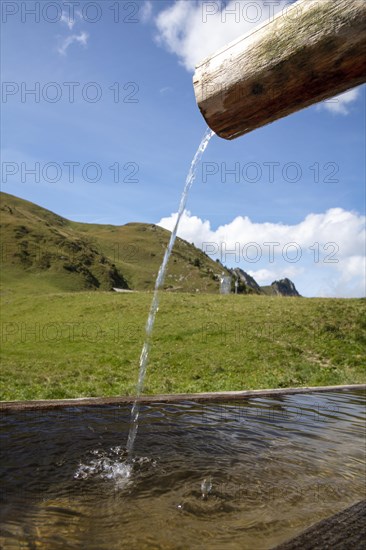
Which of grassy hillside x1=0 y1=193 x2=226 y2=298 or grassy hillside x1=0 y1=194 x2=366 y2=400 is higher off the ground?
grassy hillside x1=0 y1=193 x2=226 y2=298

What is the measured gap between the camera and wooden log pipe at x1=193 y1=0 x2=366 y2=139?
1921mm

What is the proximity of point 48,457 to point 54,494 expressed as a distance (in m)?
1.26

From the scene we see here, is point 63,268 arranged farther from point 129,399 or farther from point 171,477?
point 171,477

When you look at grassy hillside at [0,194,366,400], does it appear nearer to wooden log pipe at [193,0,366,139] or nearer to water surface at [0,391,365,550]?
water surface at [0,391,365,550]

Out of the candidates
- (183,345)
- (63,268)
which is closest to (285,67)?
(183,345)

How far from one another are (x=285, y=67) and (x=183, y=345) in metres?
21.9

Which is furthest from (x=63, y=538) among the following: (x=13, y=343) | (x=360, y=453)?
(x=13, y=343)

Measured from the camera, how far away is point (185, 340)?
80.1 ft

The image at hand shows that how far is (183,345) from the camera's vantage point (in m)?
23.4

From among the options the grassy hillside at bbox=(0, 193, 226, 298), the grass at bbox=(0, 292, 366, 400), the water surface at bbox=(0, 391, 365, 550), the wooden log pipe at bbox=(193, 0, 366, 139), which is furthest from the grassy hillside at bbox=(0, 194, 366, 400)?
the grassy hillside at bbox=(0, 193, 226, 298)

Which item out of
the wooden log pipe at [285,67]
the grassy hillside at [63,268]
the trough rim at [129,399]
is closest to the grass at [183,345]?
the trough rim at [129,399]

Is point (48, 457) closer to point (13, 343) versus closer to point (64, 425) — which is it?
point (64, 425)

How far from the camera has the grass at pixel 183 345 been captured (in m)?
15.4

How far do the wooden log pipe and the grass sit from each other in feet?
36.2
